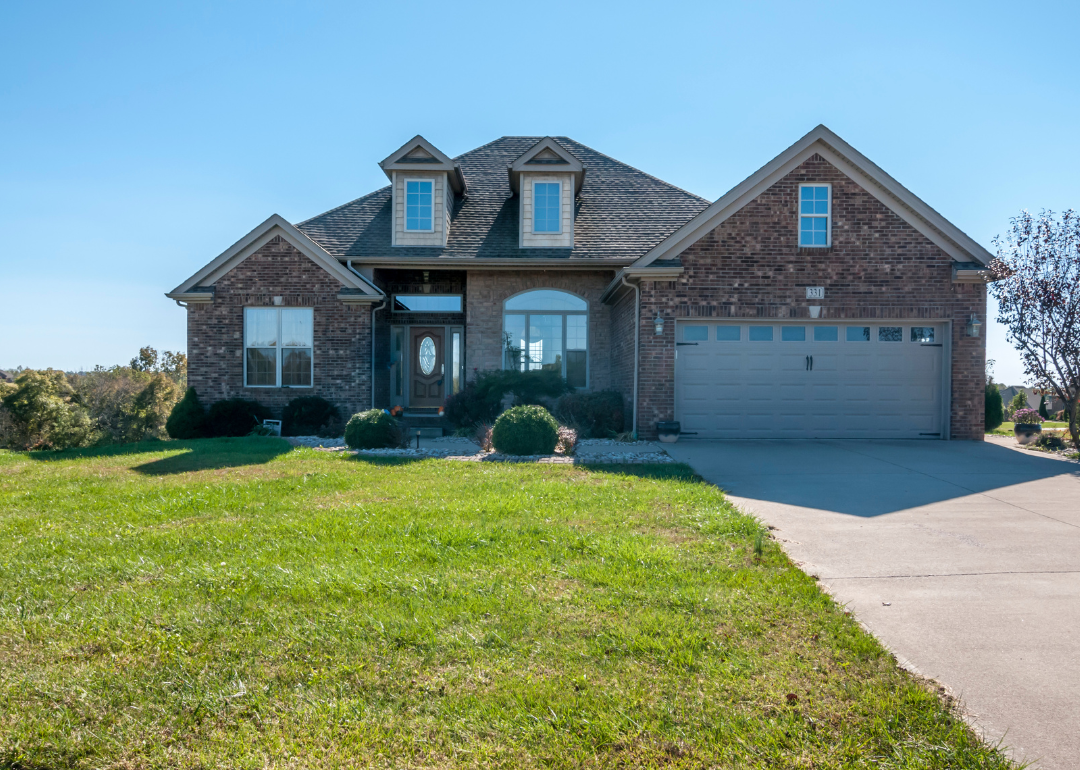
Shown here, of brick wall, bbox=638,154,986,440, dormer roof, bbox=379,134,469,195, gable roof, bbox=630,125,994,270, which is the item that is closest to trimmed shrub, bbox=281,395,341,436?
dormer roof, bbox=379,134,469,195

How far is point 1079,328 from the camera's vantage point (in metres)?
13.0

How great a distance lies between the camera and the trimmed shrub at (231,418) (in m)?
14.9

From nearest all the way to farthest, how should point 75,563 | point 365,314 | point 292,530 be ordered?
1. point 75,563
2. point 292,530
3. point 365,314

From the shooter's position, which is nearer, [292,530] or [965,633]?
[965,633]

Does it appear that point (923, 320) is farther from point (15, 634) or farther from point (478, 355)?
point (15, 634)

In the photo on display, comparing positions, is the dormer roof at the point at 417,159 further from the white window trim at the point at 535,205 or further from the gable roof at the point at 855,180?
the gable roof at the point at 855,180

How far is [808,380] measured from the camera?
13.7m

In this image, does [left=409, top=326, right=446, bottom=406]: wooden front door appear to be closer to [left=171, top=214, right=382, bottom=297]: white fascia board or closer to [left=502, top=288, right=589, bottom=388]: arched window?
[left=502, top=288, right=589, bottom=388]: arched window

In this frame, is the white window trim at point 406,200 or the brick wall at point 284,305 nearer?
the brick wall at point 284,305

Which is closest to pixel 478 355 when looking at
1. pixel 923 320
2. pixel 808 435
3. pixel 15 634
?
pixel 808 435

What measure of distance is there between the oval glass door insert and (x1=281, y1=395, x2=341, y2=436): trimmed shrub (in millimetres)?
3326

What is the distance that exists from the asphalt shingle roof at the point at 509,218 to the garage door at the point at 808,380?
12.8 feet

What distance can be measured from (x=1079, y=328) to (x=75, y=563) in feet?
52.3

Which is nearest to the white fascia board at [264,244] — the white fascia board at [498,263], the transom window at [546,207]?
the white fascia board at [498,263]
